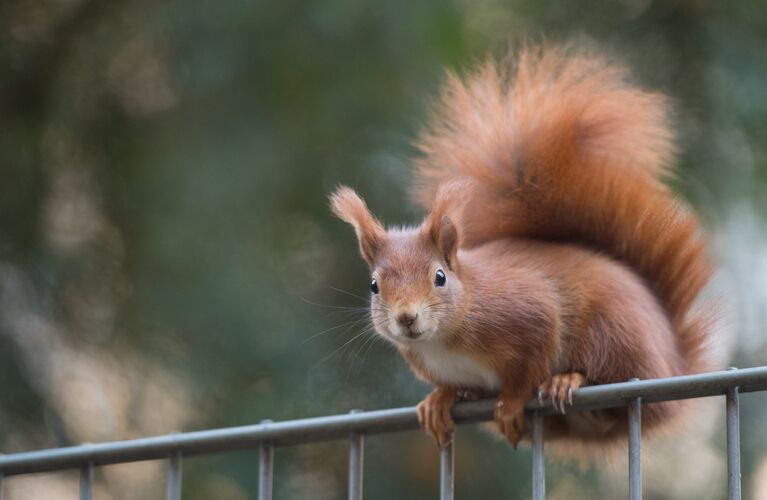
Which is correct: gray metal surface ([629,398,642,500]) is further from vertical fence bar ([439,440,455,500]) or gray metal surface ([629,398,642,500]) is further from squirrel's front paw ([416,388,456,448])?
squirrel's front paw ([416,388,456,448])

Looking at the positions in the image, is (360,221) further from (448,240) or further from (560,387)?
(560,387)

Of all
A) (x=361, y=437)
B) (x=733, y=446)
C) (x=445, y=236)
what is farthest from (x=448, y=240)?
(x=733, y=446)

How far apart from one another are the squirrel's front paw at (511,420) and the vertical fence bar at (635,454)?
1.41 feet

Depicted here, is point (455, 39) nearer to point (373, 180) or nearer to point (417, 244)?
point (373, 180)

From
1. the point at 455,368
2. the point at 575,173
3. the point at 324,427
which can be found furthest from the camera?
the point at 575,173

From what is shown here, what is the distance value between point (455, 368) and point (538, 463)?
1.83 feet

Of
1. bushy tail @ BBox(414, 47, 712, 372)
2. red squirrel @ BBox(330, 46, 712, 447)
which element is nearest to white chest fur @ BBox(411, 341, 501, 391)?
red squirrel @ BBox(330, 46, 712, 447)

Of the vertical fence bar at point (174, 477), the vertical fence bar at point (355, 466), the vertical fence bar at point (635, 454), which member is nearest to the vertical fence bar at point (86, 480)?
the vertical fence bar at point (174, 477)

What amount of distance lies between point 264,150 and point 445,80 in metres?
0.50

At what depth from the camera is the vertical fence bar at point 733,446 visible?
4.05 ft

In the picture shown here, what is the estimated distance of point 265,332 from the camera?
Result: 118 inches

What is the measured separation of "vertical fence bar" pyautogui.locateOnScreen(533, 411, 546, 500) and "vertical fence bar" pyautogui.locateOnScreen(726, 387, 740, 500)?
206 millimetres

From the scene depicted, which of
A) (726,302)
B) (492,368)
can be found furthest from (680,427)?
(492,368)

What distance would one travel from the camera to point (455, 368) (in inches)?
76.9
